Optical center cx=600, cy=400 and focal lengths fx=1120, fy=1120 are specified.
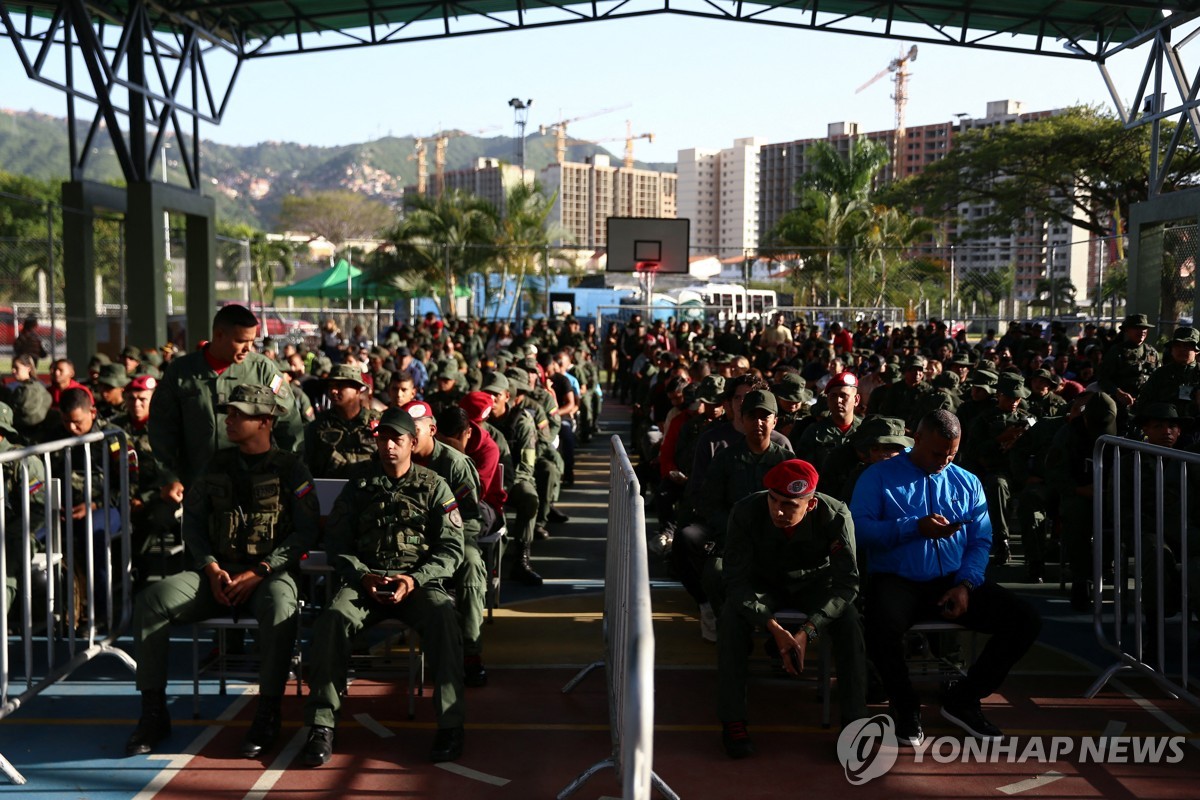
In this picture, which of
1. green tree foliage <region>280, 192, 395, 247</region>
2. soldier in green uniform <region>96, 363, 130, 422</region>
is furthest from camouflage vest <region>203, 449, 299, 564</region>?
green tree foliage <region>280, 192, 395, 247</region>

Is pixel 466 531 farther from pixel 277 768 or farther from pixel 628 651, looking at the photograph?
pixel 628 651

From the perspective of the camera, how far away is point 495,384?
955cm

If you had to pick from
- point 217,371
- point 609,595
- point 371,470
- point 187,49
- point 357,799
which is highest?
point 187,49

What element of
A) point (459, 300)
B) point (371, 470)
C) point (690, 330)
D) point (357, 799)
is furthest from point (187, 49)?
point (459, 300)

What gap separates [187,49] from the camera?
20578 millimetres

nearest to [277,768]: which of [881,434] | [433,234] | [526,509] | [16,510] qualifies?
[16,510]

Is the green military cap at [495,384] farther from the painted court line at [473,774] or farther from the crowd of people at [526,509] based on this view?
the painted court line at [473,774]

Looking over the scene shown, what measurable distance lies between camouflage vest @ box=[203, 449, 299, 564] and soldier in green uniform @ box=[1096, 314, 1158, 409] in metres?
8.72

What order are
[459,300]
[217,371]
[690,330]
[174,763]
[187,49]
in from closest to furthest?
[174,763] → [217,371] → [187,49] → [690,330] → [459,300]

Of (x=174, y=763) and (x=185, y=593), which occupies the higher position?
(x=185, y=593)

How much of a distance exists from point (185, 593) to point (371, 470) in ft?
3.58

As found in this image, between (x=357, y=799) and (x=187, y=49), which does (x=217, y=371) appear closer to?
(x=357, y=799)

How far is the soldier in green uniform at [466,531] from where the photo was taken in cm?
609

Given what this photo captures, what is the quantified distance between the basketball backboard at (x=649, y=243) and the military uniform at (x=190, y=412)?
2152 centimetres
